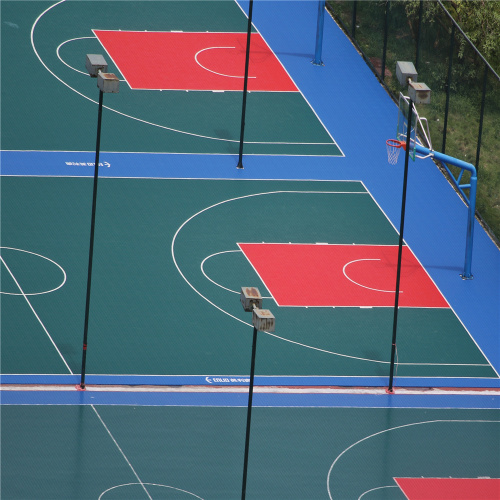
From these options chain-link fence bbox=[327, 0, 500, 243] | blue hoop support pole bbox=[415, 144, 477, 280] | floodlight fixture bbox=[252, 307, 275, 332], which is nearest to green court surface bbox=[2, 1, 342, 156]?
chain-link fence bbox=[327, 0, 500, 243]

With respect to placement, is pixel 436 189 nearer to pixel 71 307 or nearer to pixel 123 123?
pixel 123 123

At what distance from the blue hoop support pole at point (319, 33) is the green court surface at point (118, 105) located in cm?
168

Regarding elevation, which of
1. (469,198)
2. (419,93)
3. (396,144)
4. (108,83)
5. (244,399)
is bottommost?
(244,399)

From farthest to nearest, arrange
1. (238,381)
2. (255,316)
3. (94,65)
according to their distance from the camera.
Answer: (238,381), (94,65), (255,316)

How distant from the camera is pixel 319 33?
124 feet

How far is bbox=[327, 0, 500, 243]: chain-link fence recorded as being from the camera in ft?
112

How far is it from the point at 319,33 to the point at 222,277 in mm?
10164

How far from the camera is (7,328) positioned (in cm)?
2755

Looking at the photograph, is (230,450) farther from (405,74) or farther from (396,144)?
(396,144)

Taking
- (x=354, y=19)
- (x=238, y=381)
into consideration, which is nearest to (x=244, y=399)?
(x=238, y=381)

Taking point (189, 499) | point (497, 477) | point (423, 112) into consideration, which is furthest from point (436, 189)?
point (189, 499)

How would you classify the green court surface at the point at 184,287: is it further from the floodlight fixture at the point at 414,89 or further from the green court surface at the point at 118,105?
the floodlight fixture at the point at 414,89

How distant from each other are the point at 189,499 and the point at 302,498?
1763 millimetres

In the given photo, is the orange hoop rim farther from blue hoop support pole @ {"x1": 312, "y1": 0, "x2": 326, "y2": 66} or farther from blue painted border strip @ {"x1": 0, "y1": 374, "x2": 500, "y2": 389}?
blue hoop support pole @ {"x1": 312, "y1": 0, "x2": 326, "y2": 66}
